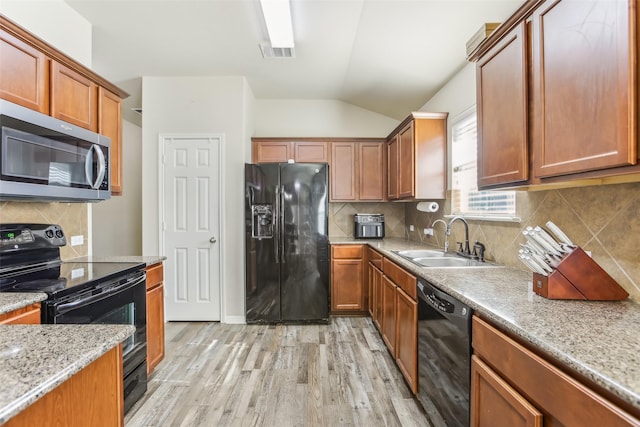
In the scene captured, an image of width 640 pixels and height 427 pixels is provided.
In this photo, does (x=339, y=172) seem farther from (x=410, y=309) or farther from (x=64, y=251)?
(x=64, y=251)

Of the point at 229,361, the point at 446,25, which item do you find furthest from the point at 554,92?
the point at 229,361

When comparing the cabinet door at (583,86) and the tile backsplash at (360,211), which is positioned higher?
the cabinet door at (583,86)

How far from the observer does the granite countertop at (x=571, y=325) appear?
698 mm

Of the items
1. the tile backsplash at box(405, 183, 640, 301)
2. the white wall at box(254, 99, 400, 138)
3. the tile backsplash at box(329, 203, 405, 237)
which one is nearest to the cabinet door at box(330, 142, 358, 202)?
the tile backsplash at box(329, 203, 405, 237)

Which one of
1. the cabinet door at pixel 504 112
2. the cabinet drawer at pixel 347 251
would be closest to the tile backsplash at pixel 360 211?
the cabinet drawer at pixel 347 251

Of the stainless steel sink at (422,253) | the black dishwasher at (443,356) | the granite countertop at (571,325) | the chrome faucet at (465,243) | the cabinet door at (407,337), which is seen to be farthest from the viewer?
the stainless steel sink at (422,253)

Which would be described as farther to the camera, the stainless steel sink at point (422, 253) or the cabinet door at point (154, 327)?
the stainless steel sink at point (422, 253)

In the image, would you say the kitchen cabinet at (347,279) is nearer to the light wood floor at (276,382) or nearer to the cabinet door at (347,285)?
the cabinet door at (347,285)

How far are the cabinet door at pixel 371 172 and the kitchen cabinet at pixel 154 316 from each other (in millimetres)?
2573

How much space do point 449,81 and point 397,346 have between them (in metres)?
2.54

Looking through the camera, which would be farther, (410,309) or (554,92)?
(410,309)

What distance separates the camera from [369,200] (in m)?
3.97

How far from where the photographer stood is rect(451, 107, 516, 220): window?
225 cm

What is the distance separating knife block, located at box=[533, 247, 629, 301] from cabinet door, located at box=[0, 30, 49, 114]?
276 centimetres
